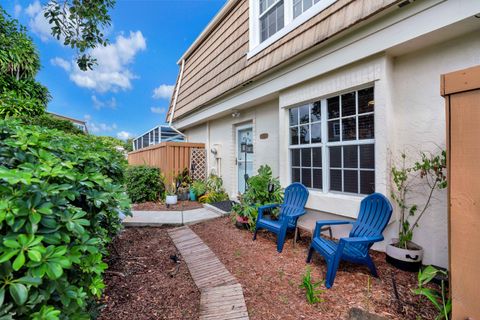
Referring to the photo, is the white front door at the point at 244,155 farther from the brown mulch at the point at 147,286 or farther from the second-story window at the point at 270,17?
the brown mulch at the point at 147,286

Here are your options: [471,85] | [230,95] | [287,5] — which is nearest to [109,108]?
[230,95]

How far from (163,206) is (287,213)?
3952 mm

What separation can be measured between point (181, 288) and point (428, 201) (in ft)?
10.2

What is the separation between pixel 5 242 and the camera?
84 centimetres

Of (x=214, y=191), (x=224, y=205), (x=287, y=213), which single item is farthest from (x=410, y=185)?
(x=214, y=191)

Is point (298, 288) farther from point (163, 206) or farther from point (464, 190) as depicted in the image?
point (163, 206)

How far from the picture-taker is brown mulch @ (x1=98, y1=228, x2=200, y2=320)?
206 cm

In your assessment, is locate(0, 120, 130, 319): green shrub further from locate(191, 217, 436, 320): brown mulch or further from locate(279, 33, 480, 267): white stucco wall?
locate(279, 33, 480, 267): white stucco wall

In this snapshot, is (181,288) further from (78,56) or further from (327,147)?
(78,56)

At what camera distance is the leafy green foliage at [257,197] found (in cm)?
421

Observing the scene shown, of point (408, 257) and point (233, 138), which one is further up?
point (233, 138)

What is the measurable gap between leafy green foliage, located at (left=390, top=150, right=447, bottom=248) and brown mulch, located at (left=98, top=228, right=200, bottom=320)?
107 inches

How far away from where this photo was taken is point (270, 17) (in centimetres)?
488

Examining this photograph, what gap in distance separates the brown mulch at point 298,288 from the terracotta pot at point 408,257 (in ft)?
0.26
